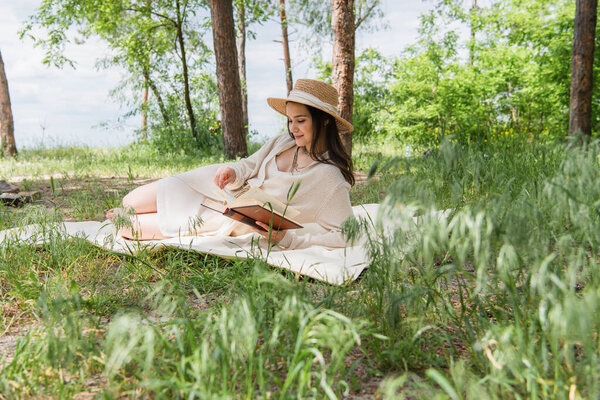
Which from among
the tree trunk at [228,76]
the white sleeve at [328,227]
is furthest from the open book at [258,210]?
the tree trunk at [228,76]

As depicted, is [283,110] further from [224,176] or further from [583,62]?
[583,62]

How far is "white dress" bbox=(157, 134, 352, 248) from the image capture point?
134 inches

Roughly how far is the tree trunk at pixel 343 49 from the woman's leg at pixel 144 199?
3.34 meters

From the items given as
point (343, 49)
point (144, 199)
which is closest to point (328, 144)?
point (144, 199)

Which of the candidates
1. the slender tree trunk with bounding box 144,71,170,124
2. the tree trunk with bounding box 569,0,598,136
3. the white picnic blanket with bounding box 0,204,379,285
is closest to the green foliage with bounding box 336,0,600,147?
the tree trunk with bounding box 569,0,598,136

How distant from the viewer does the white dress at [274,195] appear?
3.39m

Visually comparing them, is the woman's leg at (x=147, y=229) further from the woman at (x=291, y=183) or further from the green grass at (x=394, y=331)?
the green grass at (x=394, y=331)

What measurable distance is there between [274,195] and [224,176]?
438 mm

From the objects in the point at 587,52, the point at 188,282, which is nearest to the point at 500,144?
the point at 188,282

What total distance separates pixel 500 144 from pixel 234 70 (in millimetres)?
5438

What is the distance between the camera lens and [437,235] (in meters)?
1.37

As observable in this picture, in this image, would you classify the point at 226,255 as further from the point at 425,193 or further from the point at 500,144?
the point at 500,144

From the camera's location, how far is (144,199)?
381cm

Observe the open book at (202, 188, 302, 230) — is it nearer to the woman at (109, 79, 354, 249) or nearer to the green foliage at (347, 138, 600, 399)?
the woman at (109, 79, 354, 249)
